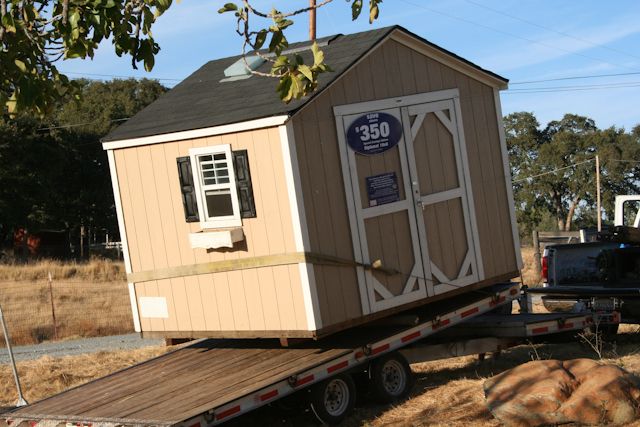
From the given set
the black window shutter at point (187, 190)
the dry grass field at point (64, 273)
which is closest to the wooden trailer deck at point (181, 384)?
the black window shutter at point (187, 190)

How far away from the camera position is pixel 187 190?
31.2 ft

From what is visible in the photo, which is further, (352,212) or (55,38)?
(352,212)

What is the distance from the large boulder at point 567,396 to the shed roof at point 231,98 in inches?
126

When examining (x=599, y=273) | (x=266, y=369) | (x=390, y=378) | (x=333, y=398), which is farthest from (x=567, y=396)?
(x=599, y=273)

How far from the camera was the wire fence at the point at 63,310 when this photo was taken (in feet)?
65.9

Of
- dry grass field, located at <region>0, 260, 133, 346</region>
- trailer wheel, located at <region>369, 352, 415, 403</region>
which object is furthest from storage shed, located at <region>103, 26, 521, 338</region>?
dry grass field, located at <region>0, 260, 133, 346</region>

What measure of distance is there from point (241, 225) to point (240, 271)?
46 centimetres

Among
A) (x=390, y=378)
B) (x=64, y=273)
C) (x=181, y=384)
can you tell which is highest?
(x=181, y=384)

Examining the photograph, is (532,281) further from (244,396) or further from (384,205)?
(244,396)

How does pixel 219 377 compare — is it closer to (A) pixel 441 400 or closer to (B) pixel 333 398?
(B) pixel 333 398

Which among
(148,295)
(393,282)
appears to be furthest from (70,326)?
(393,282)

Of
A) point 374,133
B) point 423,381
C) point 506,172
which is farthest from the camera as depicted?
point 506,172

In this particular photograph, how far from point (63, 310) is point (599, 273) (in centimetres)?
1522

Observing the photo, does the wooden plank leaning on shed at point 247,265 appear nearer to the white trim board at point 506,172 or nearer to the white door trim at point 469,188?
the white door trim at point 469,188
